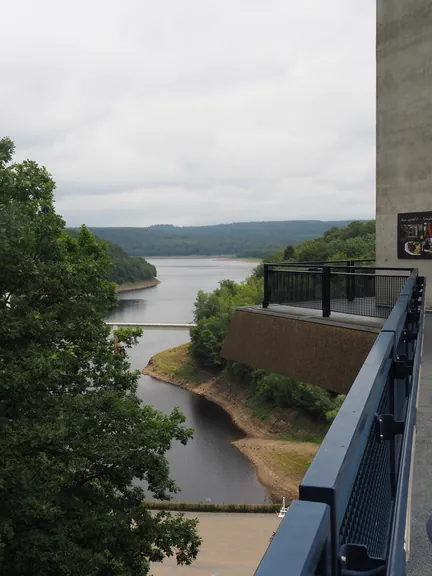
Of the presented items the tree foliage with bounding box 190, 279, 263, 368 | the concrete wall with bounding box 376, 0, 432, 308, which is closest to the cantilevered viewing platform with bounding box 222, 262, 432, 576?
the concrete wall with bounding box 376, 0, 432, 308

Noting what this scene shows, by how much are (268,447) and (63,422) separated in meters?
31.9

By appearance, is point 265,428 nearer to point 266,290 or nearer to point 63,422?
point 63,422

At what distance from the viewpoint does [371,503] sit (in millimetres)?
1901

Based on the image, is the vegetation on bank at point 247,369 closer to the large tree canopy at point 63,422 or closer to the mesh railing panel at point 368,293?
the large tree canopy at point 63,422

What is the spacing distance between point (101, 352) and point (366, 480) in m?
14.9

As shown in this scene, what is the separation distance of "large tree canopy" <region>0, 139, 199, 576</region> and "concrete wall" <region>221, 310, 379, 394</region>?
4760 millimetres

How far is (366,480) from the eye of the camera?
5.78 ft

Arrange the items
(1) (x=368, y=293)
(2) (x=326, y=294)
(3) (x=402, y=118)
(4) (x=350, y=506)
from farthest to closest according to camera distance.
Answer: (1) (x=368, y=293)
(3) (x=402, y=118)
(2) (x=326, y=294)
(4) (x=350, y=506)

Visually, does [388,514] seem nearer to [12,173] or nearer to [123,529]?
[123,529]

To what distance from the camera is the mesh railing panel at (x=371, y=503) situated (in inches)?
54.8

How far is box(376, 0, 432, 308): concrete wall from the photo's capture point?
12.3 m

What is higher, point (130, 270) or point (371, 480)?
point (371, 480)

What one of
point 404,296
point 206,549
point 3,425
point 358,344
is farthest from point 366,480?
point 206,549

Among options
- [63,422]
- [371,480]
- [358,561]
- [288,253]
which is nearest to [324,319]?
[63,422]
